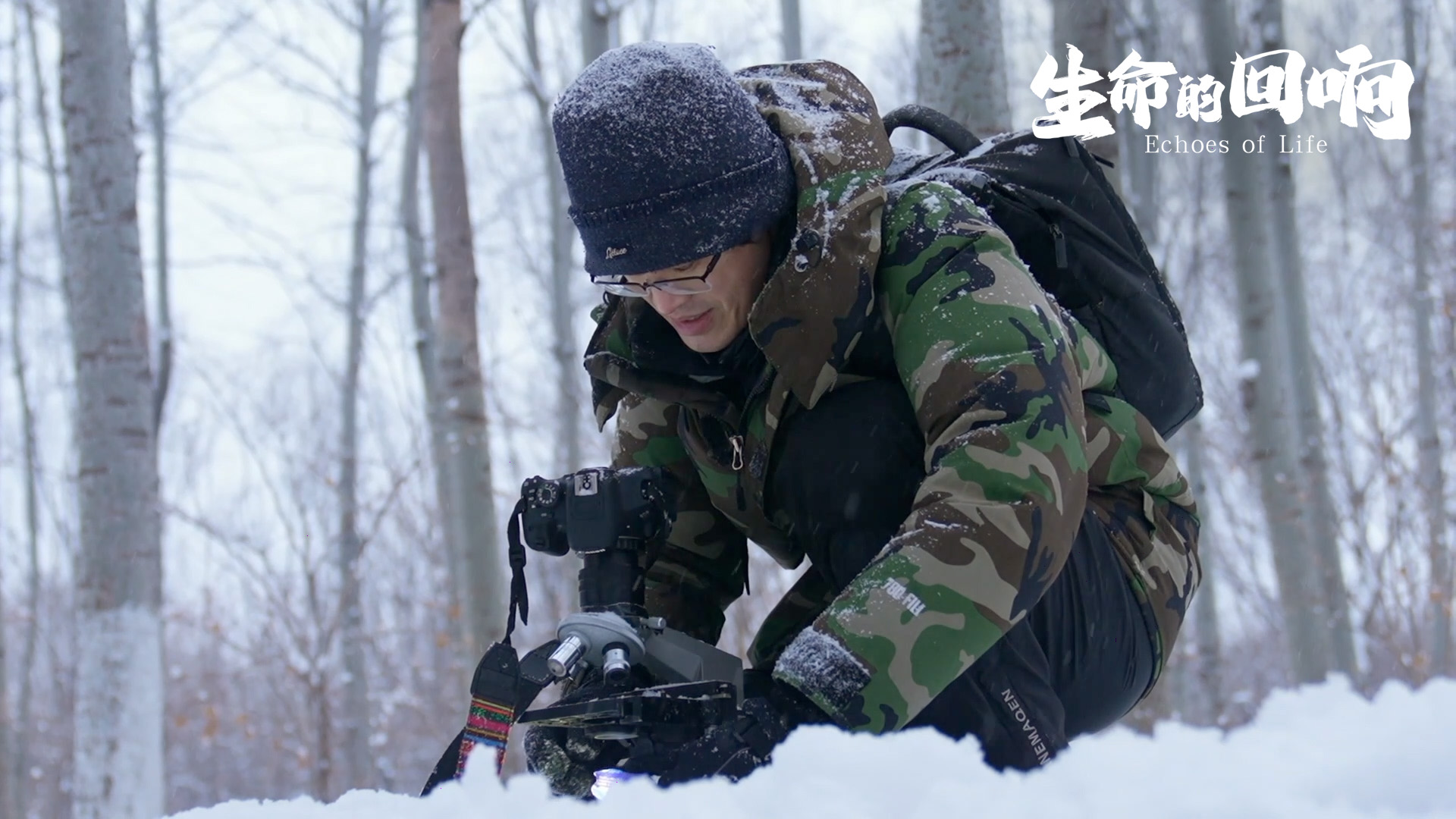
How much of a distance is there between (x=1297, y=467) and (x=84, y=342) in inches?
214

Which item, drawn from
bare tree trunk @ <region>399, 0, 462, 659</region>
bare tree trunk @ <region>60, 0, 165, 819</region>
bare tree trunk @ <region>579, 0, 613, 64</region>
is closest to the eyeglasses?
bare tree trunk @ <region>60, 0, 165, 819</region>

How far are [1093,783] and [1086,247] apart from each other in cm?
101

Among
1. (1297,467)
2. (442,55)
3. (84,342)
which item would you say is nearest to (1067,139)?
(84,342)

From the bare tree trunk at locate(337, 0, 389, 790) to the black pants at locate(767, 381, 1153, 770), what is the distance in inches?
271

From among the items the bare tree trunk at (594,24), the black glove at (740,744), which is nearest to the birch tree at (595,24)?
the bare tree trunk at (594,24)

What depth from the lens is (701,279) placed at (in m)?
1.89

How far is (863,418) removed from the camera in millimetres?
1789

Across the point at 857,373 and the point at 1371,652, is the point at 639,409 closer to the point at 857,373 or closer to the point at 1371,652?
the point at 857,373

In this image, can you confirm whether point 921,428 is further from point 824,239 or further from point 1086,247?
point 1086,247

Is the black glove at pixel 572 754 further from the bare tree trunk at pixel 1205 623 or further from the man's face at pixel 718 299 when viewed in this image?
the bare tree trunk at pixel 1205 623

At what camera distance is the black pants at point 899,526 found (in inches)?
64.4

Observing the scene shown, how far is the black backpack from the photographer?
1910 mm

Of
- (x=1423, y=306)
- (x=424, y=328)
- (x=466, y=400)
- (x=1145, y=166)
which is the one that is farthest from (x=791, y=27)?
(x=1423, y=306)

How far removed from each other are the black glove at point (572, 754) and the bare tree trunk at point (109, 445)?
268 centimetres
